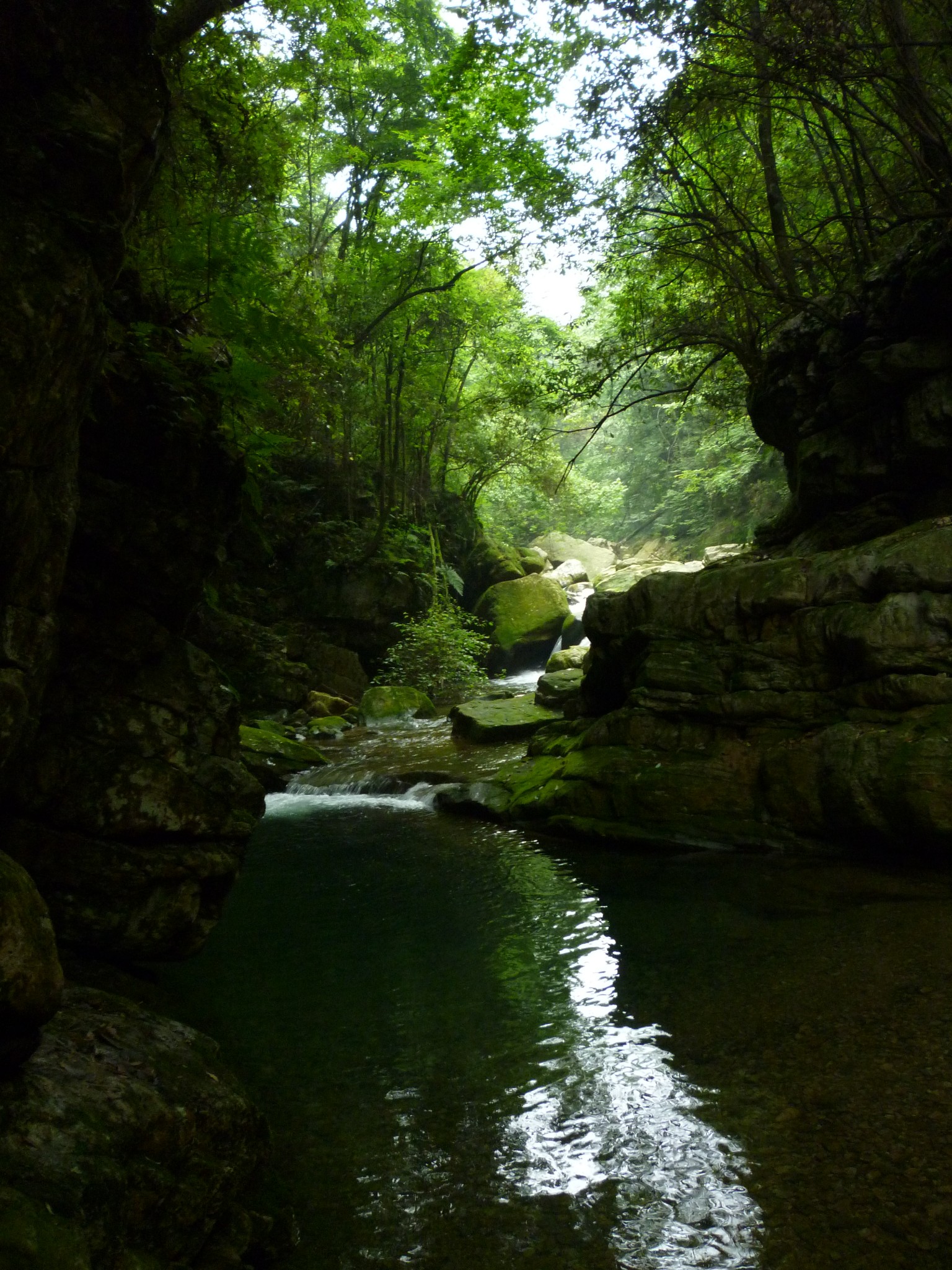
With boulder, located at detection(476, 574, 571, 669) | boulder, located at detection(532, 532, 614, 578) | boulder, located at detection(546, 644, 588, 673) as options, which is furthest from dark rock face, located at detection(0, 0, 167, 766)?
boulder, located at detection(532, 532, 614, 578)

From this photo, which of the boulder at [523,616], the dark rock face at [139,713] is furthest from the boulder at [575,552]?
the dark rock face at [139,713]

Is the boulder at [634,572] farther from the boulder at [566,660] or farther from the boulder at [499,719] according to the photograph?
the boulder at [499,719]

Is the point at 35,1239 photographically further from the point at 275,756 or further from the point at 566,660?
the point at 566,660

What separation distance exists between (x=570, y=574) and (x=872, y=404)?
22.8 metres

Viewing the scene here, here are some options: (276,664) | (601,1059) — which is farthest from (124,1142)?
(276,664)

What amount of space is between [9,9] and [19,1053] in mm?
4142

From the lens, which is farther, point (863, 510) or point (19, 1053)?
point (863, 510)

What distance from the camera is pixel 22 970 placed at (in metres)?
2.40

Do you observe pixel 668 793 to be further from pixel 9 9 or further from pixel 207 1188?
pixel 9 9

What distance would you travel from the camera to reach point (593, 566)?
112 feet

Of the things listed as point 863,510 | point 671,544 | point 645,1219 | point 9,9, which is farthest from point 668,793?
point 671,544

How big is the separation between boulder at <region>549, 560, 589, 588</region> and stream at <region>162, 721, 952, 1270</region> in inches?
946

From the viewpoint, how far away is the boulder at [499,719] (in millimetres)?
13352

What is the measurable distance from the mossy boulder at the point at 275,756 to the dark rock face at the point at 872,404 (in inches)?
332
